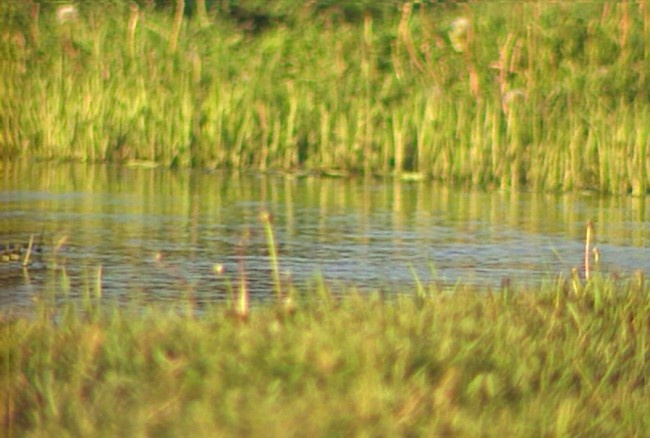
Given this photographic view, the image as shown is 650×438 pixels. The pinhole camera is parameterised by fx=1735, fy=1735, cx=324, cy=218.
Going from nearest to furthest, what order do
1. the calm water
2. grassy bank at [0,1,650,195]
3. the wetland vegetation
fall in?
1. the wetland vegetation
2. the calm water
3. grassy bank at [0,1,650,195]

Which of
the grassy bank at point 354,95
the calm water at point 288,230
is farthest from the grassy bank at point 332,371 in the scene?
the grassy bank at point 354,95

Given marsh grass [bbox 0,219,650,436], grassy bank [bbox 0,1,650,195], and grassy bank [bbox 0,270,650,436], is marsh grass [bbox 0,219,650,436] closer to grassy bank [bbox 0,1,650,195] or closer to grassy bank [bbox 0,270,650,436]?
grassy bank [bbox 0,270,650,436]

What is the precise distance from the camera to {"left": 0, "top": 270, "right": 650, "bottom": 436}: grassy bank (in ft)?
13.4

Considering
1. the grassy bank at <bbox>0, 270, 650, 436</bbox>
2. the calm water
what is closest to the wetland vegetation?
the grassy bank at <bbox>0, 270, 650, 436</bbox>

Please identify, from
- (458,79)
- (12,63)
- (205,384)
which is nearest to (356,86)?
(458,79)

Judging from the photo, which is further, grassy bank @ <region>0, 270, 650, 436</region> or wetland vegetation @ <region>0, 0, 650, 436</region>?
wetland vegetation @ <region>0, 0, 650, 436</region>

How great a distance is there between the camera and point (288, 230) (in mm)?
8273

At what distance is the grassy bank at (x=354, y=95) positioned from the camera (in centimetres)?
1084

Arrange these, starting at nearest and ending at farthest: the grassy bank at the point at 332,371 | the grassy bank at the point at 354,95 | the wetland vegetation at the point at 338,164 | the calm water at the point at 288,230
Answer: the grassy bank at the point at 332,371 < the wetland vegetation at the point at 338,164 < the calm water at the point at 288,230 < the grassy bank at the point at 354,95

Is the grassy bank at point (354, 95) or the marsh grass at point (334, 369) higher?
the grassy bank at point (354, 95)

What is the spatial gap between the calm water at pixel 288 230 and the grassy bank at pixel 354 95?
478 mm

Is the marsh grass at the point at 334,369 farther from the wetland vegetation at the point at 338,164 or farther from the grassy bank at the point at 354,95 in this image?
the grassy bank at the point at 354,95

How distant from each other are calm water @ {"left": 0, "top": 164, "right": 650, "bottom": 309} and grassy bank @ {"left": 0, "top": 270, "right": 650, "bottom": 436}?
110 centimetres

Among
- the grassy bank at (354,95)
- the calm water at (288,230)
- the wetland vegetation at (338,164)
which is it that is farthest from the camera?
the grassy bank at (354,95)
